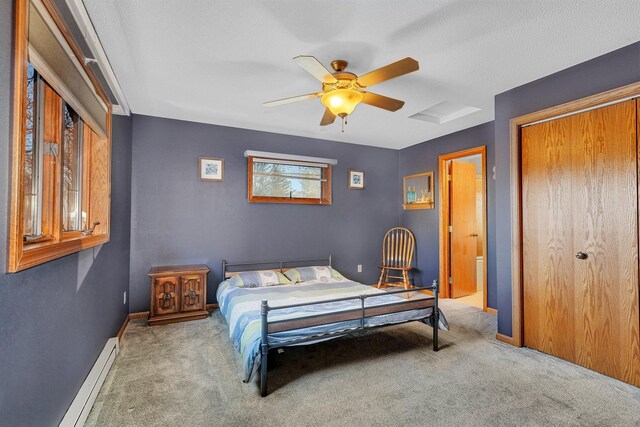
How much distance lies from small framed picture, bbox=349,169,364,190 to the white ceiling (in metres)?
1.92

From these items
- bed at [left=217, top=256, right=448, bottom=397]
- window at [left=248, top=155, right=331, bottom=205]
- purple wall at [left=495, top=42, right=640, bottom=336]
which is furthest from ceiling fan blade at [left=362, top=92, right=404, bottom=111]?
window at [left=248, top=155, right=331, bottom=205]

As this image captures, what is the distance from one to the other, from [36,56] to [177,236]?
285 cm

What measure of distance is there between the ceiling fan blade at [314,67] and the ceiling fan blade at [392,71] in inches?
8.5

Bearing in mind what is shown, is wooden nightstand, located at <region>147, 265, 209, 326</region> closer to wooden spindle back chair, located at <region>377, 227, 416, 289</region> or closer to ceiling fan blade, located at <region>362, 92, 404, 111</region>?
ceiling fan blade, located at <region>362, 92, 404, 111</region>

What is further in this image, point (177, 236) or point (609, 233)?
point (177, 236)

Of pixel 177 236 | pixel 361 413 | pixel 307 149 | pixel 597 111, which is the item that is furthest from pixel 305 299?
pixel 597 111

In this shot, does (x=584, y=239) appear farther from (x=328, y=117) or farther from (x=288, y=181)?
(x=288, y=181)

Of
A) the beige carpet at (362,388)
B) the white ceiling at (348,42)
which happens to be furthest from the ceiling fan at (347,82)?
the beige carpet at (362,388)

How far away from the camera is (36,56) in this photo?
1277 mm

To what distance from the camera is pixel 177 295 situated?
3.52 m

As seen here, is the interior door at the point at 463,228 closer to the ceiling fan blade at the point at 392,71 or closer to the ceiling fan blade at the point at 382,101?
the ceiling fan blade at the point at 382,101

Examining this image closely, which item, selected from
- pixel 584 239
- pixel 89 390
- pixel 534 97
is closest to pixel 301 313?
pixel 89 390

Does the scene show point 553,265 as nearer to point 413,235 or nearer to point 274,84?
point 413,235

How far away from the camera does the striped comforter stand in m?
2.25
